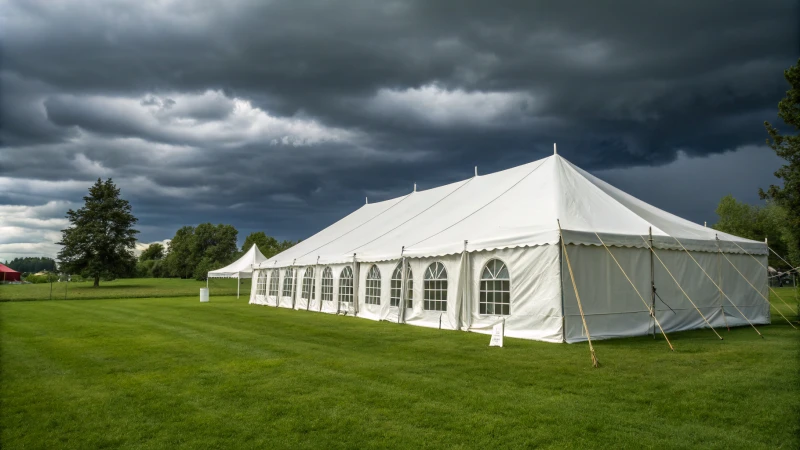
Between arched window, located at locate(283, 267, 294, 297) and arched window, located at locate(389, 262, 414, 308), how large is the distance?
7.44 meters

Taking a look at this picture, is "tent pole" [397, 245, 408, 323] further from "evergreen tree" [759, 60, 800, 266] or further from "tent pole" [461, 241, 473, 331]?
"evergreen tree" [759, 60, 800, 266]

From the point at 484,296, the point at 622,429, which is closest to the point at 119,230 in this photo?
the point at 484,296

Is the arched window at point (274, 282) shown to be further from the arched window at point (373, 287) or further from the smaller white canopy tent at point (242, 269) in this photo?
the arched window at point (373, 287)

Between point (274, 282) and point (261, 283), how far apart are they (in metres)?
1.93

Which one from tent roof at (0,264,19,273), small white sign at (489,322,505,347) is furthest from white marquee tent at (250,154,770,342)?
tent roof at (0,264,19,273)

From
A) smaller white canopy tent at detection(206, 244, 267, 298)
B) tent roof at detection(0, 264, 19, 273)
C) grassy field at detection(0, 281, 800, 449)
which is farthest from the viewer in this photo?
tent roof at detection(0, 264, 19, 273)

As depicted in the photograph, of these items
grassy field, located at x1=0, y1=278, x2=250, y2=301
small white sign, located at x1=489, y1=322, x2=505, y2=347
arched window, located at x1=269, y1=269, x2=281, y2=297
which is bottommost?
grassy field, located at x1=0, y1=278, x2=250, y2=301

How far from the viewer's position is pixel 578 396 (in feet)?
16.6

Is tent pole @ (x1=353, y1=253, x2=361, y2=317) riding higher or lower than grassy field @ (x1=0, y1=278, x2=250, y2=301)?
higher

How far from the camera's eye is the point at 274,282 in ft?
70.7

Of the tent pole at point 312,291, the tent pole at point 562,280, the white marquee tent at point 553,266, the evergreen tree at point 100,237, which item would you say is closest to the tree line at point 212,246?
the evergreen tree at point 100,237

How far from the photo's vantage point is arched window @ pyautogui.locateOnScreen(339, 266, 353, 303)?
15.5 meters

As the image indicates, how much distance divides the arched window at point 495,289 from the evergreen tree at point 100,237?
125 ft

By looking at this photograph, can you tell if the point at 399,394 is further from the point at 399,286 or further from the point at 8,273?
the point at 8,273
